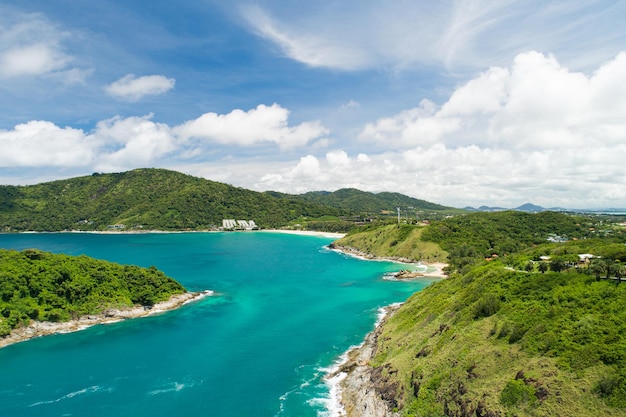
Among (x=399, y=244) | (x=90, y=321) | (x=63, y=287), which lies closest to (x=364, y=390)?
(x=90, y=321)

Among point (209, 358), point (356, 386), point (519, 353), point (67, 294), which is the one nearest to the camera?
point (519, 353)

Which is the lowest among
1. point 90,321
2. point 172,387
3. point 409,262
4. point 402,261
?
point 172,387

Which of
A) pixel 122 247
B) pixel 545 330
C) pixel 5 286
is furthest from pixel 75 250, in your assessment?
pixel 545 330

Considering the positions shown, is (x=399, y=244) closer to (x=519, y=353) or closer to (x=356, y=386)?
(x=356, y=386)

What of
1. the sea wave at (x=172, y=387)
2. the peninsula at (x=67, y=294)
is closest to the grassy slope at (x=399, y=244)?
the peninsula at (x=67, y=294)

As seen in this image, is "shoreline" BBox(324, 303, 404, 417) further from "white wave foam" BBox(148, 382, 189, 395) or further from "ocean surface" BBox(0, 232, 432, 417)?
"white wave foam" BBox(148, 382, 189, 395)

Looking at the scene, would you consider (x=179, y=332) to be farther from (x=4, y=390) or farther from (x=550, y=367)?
(x=550, y=367)

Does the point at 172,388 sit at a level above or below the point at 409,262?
below
